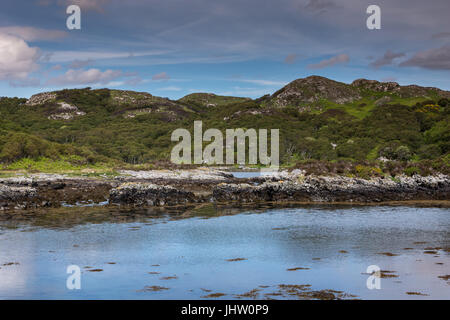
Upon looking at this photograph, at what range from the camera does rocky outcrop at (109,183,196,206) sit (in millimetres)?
42062

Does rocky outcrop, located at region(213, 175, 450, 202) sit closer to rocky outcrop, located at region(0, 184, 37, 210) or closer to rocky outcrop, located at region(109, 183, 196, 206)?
rocky outcrop, located at region(109, 183, 196, 206)

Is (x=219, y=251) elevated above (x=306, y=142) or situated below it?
below

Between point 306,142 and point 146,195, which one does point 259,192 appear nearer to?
point 146,195

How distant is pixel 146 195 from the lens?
4238cm

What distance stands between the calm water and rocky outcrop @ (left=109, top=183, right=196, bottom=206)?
4.76 meters

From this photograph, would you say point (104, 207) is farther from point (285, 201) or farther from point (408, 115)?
point (408, 115)

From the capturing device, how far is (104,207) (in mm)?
40250

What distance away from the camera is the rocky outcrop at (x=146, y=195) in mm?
42062

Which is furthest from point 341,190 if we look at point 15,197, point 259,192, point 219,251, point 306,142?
point 306,142

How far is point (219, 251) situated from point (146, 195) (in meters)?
20.9

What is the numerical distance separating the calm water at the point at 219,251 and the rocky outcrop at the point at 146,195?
15.6ft

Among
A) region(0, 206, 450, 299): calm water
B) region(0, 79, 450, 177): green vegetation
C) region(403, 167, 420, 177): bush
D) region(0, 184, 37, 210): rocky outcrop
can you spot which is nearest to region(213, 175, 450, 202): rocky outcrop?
region(403, 167, 420, 177): bush

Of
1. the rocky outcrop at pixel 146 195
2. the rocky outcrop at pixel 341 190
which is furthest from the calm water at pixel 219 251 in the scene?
the rocky outcrop at pixel 341 190

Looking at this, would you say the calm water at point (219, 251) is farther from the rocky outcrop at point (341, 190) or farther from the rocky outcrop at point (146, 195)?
the rocky outcrop at point (341, 190)
